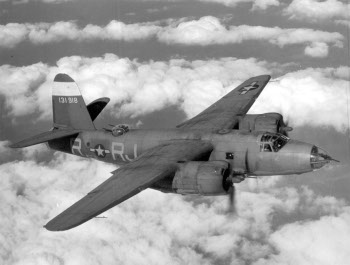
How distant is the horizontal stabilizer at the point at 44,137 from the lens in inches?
1182

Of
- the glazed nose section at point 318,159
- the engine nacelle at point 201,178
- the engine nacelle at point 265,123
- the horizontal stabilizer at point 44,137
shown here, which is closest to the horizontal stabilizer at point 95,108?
the horizontal stabilizer at point 44,137

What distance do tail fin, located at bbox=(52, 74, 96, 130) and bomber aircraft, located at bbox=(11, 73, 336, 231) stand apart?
0.22ft

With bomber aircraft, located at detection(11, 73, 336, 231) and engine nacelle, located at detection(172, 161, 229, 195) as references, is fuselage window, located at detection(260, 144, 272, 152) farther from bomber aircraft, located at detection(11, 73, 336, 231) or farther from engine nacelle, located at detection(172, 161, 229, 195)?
engine nacelle, located at detection(172, 161, 229, 195)

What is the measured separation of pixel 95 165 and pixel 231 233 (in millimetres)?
50339

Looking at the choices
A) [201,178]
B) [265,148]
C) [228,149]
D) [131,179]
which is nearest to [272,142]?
[265,148]

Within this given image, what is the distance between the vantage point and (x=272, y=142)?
1003 inches

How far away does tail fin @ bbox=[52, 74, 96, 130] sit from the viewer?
33656 mm

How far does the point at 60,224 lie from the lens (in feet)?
56.3

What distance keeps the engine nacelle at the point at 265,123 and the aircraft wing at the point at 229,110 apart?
1.14 meters

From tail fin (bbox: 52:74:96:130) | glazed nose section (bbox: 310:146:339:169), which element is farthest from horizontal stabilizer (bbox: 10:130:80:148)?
glazed nose section (bbox: 310:146:339:169)

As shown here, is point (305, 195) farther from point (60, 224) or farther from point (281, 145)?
point (60, 224)

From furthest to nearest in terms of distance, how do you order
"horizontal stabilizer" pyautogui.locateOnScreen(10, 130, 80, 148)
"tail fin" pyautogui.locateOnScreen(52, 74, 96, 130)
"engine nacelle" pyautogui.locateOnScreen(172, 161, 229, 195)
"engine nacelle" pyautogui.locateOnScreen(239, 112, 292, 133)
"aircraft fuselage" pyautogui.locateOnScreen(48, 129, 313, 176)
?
"tail fin" pyautogui.locateOnScreen(52, 74, 96, 130) → "horizontal stabilizer" pyautogui.locateOnScreen(10, 130, 80, 148) → "engine nacelle" pyautogui.locateOnScreen(239, 112, 292, 133) → "aircraft fuselage" pyautogui.locateOnScreen(48, 129, 313, 176) → "engine nacelle" pyautogui.locateOnScreen(172, 161, 229, 195)

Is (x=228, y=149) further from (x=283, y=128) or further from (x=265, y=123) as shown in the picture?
(x=283, y=128)

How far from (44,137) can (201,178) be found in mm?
16253
